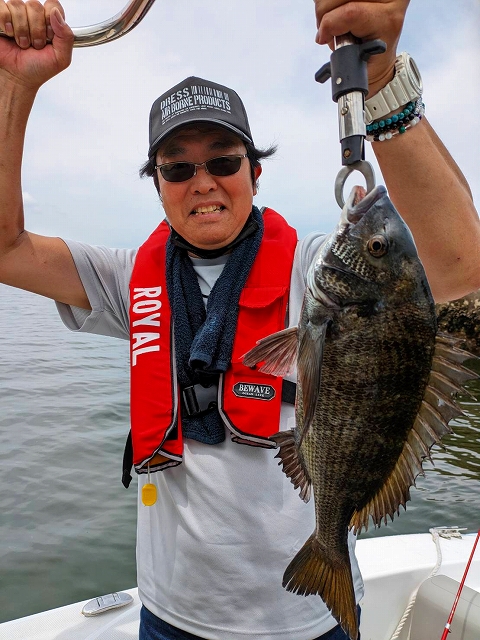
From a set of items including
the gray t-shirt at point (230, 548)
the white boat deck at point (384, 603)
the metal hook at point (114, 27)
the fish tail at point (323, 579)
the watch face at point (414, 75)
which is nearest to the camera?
the fish tail at point (323, 579)

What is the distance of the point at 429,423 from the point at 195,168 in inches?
57.0

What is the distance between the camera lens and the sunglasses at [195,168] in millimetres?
2301

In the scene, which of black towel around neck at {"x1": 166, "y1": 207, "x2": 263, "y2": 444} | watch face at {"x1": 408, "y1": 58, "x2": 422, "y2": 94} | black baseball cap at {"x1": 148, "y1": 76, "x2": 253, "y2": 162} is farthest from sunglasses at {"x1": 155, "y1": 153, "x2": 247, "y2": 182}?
watch face at {"x1": 408, "y1": 58, "x2": 422, "y2": 94}

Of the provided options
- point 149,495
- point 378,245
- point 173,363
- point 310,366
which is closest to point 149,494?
point 149,495

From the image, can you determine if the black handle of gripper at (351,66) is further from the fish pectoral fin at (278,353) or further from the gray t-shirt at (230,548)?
the gray t-shirt at (230,548)

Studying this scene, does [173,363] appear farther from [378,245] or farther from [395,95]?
[395,95]

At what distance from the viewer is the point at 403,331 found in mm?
1394

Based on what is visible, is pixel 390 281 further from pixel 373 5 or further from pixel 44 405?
pixel 44 405

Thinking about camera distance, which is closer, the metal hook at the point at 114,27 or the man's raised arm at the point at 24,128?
the metal hook at the point at 114,27

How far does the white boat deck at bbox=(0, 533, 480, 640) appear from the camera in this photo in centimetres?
306

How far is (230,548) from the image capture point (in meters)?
2.00

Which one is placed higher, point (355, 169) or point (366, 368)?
point (355, 169)

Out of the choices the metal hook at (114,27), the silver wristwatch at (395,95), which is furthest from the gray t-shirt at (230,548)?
the metal hook at (114,27)

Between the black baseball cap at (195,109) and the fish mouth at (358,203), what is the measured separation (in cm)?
104
